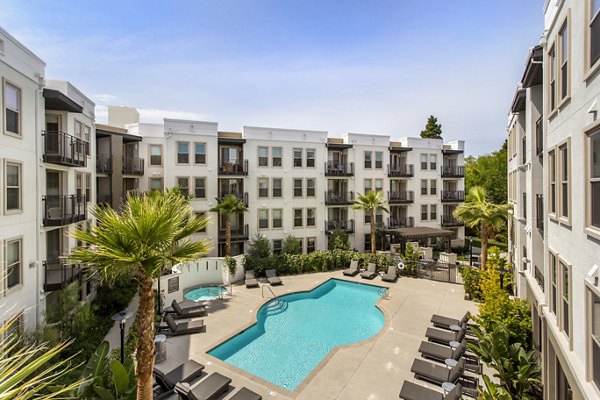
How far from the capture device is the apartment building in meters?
5.15

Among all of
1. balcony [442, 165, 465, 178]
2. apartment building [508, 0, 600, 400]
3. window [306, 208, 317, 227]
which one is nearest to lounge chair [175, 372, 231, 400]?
apartment building [508, 0, 600, 400]

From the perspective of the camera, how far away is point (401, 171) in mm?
30781

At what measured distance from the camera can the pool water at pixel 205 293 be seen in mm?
18672

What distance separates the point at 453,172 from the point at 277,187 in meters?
20.3

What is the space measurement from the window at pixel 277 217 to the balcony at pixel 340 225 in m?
4.45

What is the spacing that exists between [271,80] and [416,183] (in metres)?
20.1

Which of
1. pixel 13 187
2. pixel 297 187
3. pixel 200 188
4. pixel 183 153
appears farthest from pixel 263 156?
pixel 13 187

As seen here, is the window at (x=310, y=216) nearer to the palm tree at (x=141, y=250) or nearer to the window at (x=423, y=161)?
the window at (x=423, y=161)

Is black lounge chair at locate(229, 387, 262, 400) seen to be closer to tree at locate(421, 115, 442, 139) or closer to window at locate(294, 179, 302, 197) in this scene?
window at locate(294, 179, 302, 197)

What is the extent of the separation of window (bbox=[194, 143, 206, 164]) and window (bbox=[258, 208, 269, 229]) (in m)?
6.38

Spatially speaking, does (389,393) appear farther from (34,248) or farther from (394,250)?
(394,250)

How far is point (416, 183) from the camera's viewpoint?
3148 cm

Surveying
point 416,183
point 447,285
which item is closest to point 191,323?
point 447,285

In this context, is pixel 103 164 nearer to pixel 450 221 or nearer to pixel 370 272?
pixel 370 272
